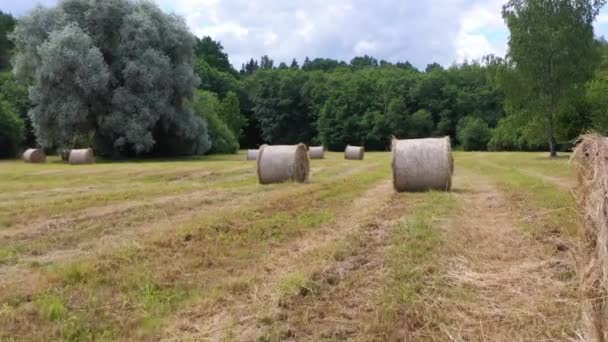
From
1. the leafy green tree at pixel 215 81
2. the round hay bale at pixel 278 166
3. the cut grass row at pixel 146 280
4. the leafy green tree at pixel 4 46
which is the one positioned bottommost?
the cut grass row at pixel 146 280

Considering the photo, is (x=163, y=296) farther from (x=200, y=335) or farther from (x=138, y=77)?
(x=138, y=77)

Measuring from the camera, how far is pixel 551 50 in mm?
34812

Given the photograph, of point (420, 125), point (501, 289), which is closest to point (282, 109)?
point (420, 125)

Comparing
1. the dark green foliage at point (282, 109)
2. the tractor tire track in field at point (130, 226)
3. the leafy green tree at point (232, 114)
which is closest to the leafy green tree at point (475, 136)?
the dark green foliage at point (282, 109)

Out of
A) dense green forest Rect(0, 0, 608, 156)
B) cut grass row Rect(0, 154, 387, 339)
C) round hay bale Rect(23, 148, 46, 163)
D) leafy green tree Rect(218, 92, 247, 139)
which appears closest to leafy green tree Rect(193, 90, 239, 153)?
dense green forest Rect(0, 0, 608, 156)

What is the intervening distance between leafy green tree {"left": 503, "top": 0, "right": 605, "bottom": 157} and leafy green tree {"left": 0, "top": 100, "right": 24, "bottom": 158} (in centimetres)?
3398

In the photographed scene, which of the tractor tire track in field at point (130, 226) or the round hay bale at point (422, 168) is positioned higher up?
Result: the round hay bale at point (422, 168)

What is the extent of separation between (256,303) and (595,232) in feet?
9.66

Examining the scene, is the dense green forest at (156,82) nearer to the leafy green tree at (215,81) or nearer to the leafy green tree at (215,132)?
the leafy green tree at (215,132)

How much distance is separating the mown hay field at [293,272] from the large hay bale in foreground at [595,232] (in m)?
0.23

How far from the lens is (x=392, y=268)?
665cm

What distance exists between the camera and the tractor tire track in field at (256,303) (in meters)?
5.17

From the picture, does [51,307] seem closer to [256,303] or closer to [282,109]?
[256,303]

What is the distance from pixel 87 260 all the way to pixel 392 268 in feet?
11.6
